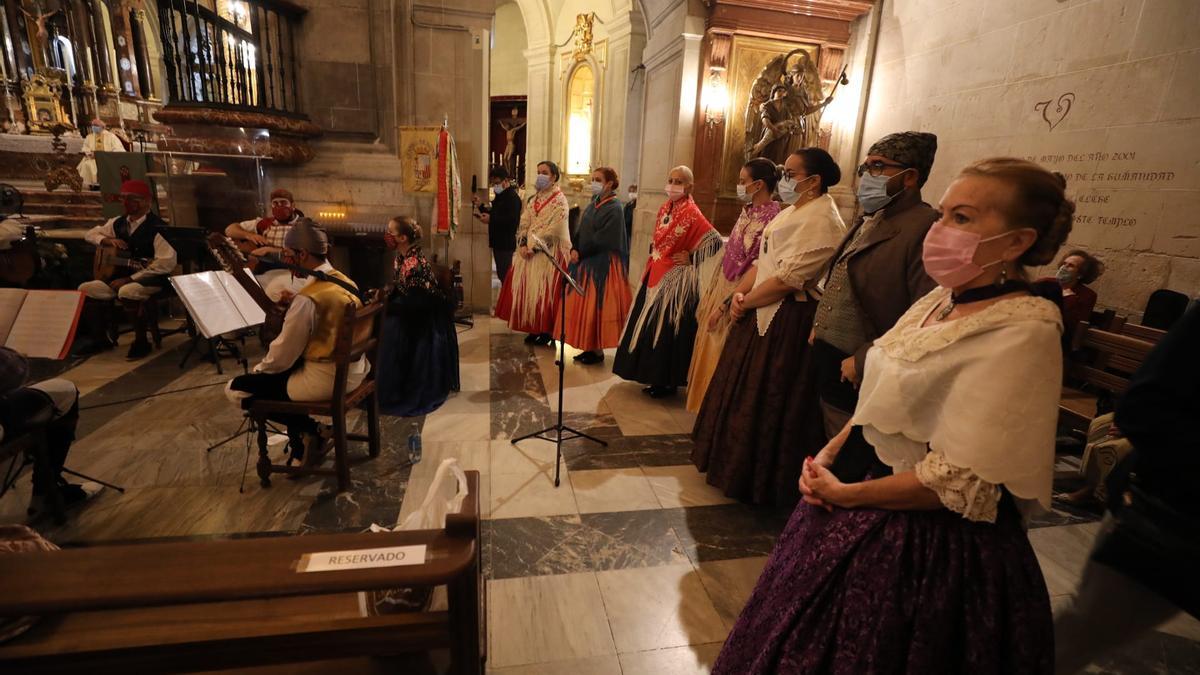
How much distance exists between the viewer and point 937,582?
1064 millimetres

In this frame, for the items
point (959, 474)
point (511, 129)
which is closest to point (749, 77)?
point (959, 474)

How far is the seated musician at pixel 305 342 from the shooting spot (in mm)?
2469

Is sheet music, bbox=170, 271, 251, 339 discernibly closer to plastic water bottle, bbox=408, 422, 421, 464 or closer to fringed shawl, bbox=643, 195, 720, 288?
plastic water bottle, bbox=408, 422, 421, 464

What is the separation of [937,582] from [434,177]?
18.1ft

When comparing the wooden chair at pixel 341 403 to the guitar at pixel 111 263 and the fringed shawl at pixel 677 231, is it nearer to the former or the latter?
the fringed shawl at pixel 677 231

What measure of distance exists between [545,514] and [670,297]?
1.81 m

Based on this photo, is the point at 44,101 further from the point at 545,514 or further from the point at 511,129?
the point at 545,514

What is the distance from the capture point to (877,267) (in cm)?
183

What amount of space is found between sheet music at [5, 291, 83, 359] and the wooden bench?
1.44m

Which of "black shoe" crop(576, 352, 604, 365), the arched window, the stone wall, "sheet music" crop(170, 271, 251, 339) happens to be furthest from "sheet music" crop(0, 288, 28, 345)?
Result: the arched window

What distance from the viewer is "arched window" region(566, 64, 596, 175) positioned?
10.5 metres

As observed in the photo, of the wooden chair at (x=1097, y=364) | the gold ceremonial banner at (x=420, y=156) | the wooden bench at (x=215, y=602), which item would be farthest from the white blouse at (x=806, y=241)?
the gold ceremonial banner at (x=420, y=156)

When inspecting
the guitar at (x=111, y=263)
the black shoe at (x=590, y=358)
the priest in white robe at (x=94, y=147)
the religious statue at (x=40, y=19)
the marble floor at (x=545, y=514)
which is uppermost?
the religious statue at (x=40, y=19)

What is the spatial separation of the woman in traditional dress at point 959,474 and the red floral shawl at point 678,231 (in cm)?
243
